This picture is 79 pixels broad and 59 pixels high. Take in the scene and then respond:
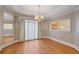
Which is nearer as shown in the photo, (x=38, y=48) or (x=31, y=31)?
(x=38, y=48)

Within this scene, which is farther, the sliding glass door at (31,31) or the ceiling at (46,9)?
the sliding glass door at (31,31)

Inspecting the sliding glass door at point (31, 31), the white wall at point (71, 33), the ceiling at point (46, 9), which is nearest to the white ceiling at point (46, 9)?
the ceiling at point (46, 9)

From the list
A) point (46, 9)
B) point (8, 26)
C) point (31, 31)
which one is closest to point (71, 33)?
point (46, 9)

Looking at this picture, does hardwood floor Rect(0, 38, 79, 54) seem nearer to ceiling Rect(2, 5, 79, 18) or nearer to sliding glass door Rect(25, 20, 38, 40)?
sliding glass door Rect(25, 20, 38, 40)

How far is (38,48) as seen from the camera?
2457mm

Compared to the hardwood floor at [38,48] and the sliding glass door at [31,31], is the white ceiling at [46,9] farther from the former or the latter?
the hardwood floor at [38,48]

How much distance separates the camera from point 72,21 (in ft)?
8.16

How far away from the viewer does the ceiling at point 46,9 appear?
2.37 meters

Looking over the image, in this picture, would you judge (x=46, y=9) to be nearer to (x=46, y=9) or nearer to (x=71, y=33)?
(x=46, y=9)

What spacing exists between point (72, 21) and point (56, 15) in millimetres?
381

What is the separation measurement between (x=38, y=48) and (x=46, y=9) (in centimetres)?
88
